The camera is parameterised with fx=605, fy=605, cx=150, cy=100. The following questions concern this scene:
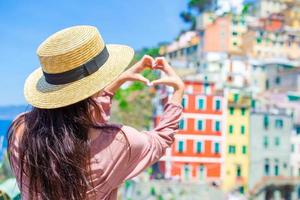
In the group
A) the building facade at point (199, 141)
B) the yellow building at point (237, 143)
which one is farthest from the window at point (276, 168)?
the building facade at point (199, 141)

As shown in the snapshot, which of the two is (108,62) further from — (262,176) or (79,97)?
(262,176)

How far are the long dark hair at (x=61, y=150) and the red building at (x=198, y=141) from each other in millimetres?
26362

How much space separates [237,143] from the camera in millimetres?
29344

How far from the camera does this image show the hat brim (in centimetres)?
132

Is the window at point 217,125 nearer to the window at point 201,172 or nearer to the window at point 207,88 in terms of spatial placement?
the window at point 207,88

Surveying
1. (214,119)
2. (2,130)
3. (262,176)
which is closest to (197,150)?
(214,119)

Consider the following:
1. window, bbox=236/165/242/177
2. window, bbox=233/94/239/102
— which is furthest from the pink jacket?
window, bbox=236/165/242/177

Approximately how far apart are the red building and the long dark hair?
2636 centimetres

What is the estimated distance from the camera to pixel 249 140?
29031 mm

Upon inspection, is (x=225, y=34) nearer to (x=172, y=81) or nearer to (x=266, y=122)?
(x=266, y=122)

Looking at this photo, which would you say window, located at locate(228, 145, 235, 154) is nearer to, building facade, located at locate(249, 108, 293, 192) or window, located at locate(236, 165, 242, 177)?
building facade, located at locate(249, 108, 293, 192)

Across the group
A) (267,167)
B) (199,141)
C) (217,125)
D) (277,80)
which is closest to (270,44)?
(277,80)

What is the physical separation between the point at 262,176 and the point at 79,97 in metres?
29.1

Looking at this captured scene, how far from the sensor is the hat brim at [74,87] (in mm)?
1320
